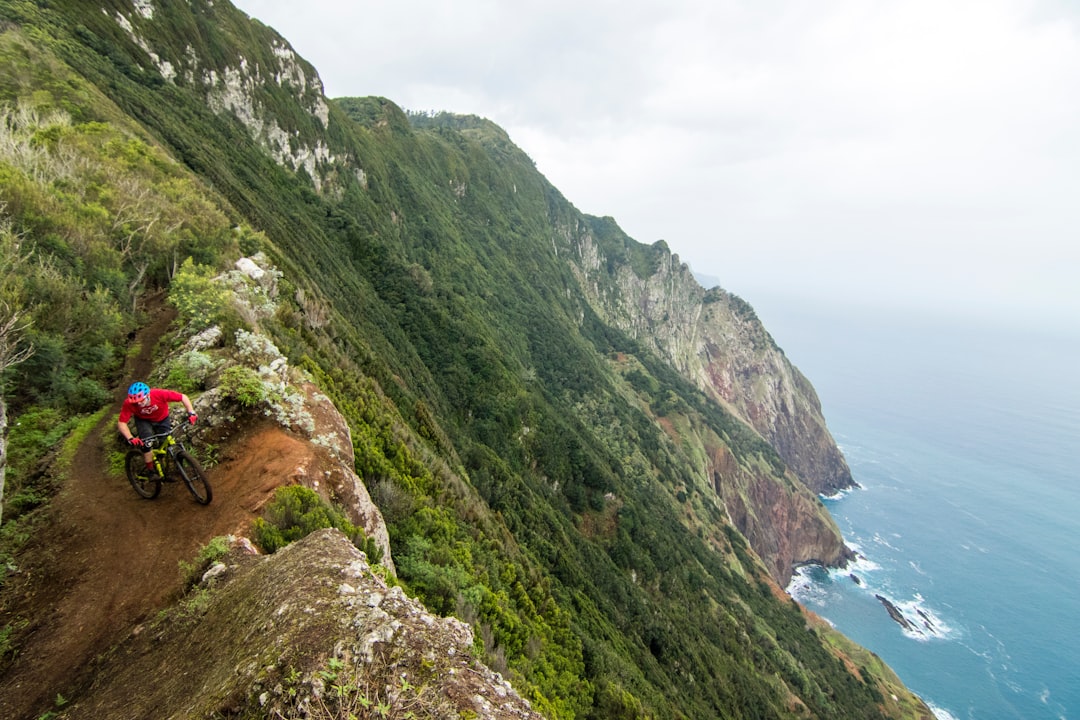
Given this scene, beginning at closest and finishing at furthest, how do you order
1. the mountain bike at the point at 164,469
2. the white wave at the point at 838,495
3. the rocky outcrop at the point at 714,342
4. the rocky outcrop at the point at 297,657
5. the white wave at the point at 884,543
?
the rocky outcrop at the point at 297,657 < the mountain bike at the point at 164,469 < the white wave at the point at 884,543 < the white wave at the point at 838,495 < the rocky outcrop at the point at 714,342

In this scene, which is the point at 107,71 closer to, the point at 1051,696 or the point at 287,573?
the point at 287,573

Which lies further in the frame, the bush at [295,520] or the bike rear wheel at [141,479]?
the bike rear wheel at [141,479]

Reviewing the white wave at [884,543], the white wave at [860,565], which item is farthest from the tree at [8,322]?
the white wave at [884,543]

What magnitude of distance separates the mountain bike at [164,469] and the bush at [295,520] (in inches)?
58.8

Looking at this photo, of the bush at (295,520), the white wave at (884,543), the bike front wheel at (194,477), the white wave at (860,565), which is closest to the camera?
the bush at (295,520)

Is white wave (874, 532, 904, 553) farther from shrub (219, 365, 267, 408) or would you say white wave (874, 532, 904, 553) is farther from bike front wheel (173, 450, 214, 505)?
bike front wheel (173, 450, 214, 505)

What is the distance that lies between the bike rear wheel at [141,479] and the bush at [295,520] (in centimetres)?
242

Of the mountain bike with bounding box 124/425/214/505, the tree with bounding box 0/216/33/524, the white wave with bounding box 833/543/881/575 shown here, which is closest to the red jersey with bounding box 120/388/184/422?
the mountain bike with bounding box 124/425/214/505

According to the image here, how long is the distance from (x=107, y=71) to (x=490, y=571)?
51.5 m

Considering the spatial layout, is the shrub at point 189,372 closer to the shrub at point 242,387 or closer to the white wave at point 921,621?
the shrub at point 242,387

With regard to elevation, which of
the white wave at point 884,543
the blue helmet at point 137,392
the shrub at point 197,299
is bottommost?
the white wave at point 884,543

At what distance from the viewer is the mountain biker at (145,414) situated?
8.95 metres

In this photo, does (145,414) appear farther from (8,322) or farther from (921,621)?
(921,621)

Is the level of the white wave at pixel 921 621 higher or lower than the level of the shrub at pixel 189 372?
lower
